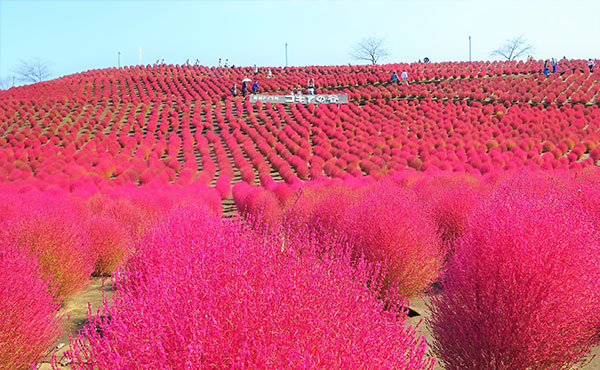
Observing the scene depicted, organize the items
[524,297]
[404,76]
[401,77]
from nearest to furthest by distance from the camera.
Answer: [524,297] < [404,76] < [401,77]

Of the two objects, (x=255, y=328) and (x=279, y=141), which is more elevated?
(x=279, y=141)

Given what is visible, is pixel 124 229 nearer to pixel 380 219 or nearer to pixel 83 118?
pixel 380 219

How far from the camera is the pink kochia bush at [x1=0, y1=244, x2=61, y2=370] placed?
3820mm

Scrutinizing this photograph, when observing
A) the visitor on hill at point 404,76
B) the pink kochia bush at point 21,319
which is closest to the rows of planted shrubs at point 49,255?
the pink kochia bush at point 21,319

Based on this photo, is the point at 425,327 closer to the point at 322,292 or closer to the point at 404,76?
the point at 322,292

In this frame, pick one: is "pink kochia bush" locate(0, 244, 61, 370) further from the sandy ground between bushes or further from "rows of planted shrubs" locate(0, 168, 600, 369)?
the sandy ground between bushes

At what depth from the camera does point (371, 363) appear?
7.55 ft

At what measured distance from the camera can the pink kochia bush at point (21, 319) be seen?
12.5ft

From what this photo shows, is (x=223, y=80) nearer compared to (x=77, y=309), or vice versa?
(x=77, y=309)

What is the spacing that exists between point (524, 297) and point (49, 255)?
5.38m

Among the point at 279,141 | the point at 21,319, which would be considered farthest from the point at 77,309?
the point at 279,141

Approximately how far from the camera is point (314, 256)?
331cm

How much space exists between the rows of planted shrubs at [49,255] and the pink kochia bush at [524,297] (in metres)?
3.46

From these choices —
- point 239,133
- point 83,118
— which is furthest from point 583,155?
point 83,118
